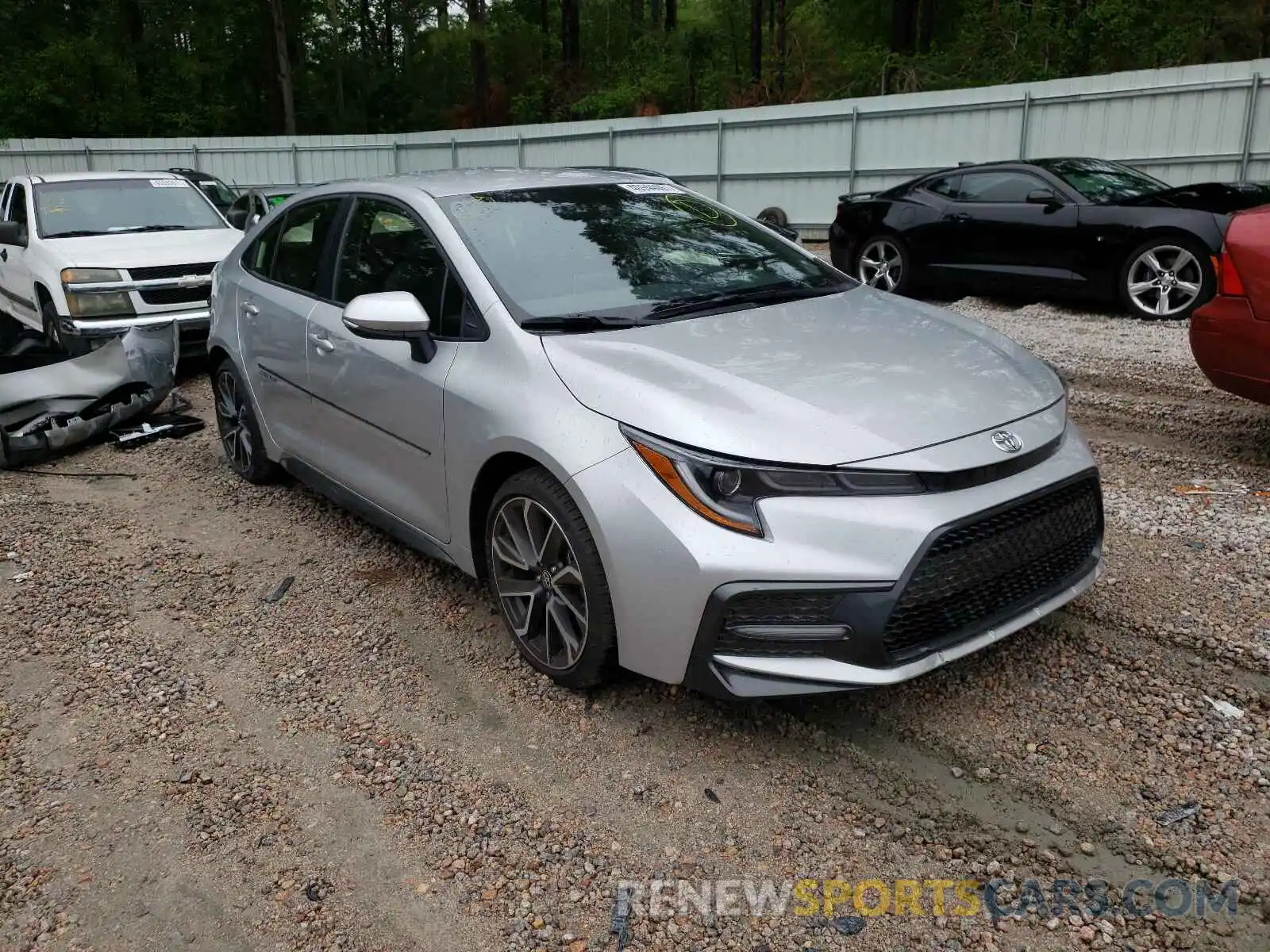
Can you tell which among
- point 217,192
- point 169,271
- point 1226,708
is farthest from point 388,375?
point 217,192

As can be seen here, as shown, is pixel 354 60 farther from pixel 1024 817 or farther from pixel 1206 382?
pixel 1024 817

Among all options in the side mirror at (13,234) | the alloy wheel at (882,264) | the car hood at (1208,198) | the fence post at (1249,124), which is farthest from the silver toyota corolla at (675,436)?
the fence post at (1249,124)

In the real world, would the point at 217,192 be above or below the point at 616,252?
below

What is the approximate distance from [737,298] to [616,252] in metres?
0.51

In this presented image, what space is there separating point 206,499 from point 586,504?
3.44m

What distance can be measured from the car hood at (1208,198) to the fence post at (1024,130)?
7.12 meters

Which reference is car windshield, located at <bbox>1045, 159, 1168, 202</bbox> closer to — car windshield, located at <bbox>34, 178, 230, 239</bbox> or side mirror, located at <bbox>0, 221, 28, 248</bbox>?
car windshield, located at <bbox>34, 178, 230, 239</bbox>

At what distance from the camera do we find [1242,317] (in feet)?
15.4

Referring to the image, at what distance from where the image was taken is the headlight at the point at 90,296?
814cm

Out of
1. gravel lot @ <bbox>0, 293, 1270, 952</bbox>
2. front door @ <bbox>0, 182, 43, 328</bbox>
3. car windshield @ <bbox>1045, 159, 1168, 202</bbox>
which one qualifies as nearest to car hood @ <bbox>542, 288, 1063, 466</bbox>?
gravel lot @ <bbox>0, 293, 1270, 952</bbox>

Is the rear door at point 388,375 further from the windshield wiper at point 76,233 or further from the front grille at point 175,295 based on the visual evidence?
the windshield wiper at point 76,233

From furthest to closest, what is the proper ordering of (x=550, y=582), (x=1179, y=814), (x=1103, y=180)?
(x=1103, y=180) → (x=550, y=582) → (x=1179, y=814)

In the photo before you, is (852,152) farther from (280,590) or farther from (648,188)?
(280,590)

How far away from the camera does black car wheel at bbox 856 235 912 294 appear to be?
10812 millimetres
